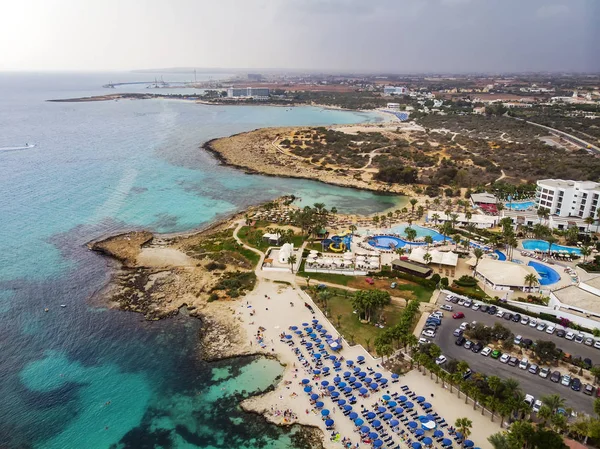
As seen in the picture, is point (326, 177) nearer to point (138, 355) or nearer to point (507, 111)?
point (138, 355)

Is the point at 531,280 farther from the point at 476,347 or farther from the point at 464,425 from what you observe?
the point at 464,425

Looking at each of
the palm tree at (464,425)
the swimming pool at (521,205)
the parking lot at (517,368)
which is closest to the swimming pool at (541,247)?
the swimming pool at (521,205)

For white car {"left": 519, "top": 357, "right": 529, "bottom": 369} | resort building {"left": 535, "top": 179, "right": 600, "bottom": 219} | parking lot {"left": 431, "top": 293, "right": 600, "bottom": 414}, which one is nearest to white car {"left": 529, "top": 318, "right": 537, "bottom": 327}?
parking lot {"left": 431, "top": 293, "right": 600, "bottom": 414}

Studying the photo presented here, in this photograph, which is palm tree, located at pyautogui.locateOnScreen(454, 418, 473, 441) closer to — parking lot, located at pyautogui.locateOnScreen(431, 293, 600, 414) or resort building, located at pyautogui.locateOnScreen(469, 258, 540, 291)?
parking lot, located at pyautogui.locateOnScreen(431, 293, 600, 414)

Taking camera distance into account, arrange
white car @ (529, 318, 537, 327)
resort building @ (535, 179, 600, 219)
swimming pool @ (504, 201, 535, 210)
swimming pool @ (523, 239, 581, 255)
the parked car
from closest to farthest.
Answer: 1. the parked car
2. white car @ (529, 318, 537, 327)
3. swimming pool @ (523, 239, 581, 255)
4. resort building @ (535, 179, 600, 219)
5. swimming pool @ (504, 201, 535, 210)

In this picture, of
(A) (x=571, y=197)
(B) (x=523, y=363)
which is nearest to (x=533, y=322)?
(B) (x=523, y=363)
